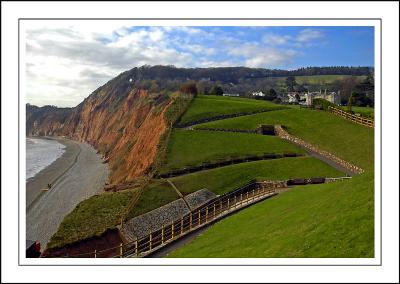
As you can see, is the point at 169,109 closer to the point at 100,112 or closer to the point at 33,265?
the point at 33,265

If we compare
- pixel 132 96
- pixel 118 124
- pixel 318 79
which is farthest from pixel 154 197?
pixel 318 79

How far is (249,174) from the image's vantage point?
32.1 metres

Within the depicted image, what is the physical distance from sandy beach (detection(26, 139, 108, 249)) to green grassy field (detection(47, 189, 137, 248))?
7.13 feet

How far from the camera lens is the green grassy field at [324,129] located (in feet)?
120

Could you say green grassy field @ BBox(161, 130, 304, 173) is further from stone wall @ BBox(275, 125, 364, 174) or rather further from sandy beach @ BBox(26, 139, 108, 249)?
sandy beach @ BBox(26, 139, 108, 249)

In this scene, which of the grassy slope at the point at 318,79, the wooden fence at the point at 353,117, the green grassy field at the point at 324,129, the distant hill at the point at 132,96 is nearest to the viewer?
the green grassy field at the point at 324,129

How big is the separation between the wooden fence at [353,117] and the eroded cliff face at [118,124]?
71.1 ft

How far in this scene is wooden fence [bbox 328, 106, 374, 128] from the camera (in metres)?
42.5

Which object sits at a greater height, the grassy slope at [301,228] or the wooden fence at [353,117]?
the wooden fence at [353,117]

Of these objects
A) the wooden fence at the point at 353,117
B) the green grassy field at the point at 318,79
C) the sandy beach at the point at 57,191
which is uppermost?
the green grassy field at the point at 318,79

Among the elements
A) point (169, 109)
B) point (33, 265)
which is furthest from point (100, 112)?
point (33, 265)

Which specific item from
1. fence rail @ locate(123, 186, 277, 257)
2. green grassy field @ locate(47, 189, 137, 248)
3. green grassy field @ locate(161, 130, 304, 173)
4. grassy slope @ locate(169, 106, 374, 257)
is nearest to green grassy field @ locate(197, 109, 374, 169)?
green grassy field @ locate(161, 130, 304, 173)

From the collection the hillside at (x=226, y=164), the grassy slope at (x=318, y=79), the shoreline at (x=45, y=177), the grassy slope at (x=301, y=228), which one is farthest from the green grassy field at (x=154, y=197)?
the grassy slope at (x=318, y=79)

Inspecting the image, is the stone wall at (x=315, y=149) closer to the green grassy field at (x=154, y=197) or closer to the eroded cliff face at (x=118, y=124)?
the eroded cliff face at (x=118, y=124)
